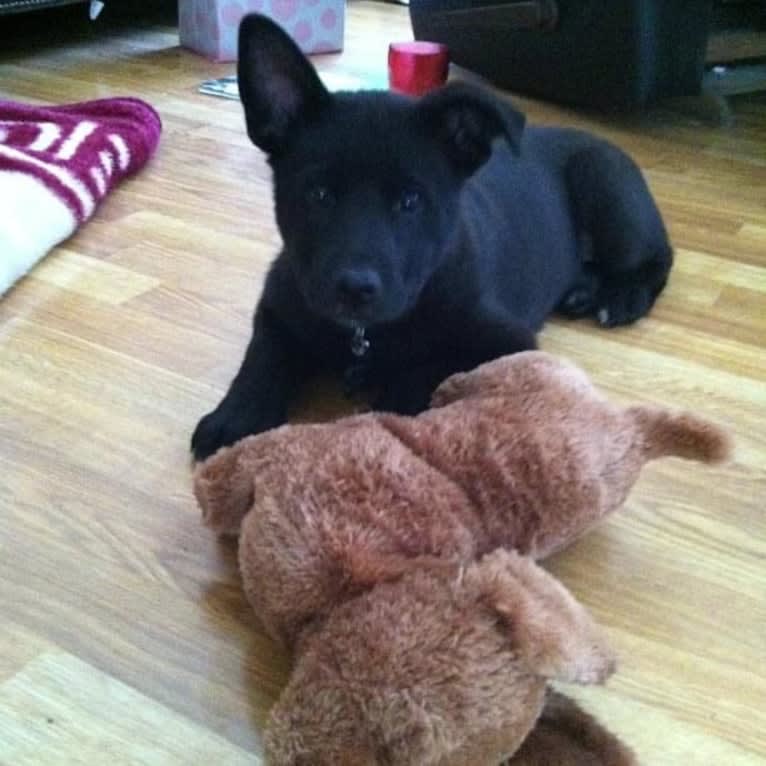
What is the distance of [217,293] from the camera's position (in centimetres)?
196

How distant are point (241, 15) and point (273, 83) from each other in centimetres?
226

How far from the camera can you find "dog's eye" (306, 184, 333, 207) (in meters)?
1.43

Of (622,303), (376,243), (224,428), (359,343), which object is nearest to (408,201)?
(376,243)

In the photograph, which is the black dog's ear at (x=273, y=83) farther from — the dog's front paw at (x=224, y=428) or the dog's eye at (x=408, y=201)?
the dog's front paw at (x=224, y=428)

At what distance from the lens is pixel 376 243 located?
139cm

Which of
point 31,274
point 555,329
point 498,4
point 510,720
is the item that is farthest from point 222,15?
point 510,720

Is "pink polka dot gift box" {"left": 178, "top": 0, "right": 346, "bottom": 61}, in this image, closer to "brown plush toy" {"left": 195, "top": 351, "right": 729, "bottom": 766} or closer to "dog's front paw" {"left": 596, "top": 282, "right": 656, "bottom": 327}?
"dog's front paw" {"left": 596, "top": 282, "right": 656, "bottom": 327}

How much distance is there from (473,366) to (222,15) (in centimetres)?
246

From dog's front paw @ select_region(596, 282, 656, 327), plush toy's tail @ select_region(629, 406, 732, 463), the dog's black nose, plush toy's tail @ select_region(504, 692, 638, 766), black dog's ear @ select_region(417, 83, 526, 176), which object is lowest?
dog's front paw @ select_region(596, 282, 656, 327)

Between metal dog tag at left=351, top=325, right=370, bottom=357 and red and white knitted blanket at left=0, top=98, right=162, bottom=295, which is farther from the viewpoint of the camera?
red and white knitted blanket at left=0, top=98, right=162, bottom=295

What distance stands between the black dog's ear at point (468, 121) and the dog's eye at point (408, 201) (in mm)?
89

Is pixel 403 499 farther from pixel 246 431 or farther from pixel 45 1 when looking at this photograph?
pixel 45 1

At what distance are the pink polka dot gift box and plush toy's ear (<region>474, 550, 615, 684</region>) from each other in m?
2.92

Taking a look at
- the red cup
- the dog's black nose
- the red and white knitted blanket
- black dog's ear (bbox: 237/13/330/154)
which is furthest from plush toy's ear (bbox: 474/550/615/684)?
the red cup
